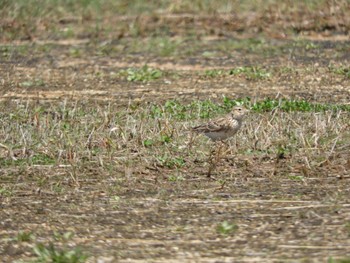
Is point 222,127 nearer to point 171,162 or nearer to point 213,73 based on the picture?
point 171,162

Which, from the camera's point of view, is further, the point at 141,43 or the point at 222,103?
the point at 141,43

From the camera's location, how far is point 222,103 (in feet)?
52.9

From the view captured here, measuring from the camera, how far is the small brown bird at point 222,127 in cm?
1277

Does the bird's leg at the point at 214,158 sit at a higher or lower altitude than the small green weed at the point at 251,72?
higher

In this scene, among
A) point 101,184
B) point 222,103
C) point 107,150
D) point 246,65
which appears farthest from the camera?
point 246,65

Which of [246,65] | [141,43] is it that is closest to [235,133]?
[246,65]

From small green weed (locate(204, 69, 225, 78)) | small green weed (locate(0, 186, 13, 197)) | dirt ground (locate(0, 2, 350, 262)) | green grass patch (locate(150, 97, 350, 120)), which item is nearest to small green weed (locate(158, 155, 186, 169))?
dirt ground (locate(0, 2, 350, 262))

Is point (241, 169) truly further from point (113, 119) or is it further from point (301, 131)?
point (113, 119)

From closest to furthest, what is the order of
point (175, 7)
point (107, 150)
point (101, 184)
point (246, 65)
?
point (101, 184), point (107, 150), point (246, 65), point (175, 7)

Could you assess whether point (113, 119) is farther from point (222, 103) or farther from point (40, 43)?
point (40, 43)

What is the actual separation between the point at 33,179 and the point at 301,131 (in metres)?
2.79

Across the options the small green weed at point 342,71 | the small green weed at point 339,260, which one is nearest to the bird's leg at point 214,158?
the small green weed at point 339,260

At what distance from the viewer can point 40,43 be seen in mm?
22266

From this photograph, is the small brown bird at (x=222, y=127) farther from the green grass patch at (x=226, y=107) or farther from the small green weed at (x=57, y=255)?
the small green weed at (x=57, y=255)
